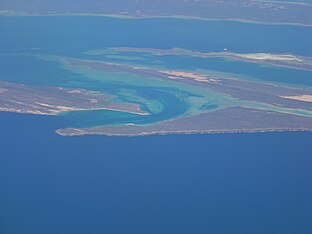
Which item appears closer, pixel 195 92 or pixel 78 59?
pixel 195 92

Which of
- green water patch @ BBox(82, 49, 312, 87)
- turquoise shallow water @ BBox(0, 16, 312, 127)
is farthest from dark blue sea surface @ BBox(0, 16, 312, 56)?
green water patch @ BBox(82, 49, 312, 87)

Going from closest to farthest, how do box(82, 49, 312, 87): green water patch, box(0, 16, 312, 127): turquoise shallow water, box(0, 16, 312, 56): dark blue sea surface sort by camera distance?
1. box(0, 16, 312, 127): turquoise shallow water
2. box(82, 49, 312, 87): green water patch
3. box(0, 16, 312, 56): dark blue sea surface

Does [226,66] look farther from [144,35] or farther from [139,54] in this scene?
[144,35]

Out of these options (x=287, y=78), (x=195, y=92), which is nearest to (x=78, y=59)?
(x=195, y=92)

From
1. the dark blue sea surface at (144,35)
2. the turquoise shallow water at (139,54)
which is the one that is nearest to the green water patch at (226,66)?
the turquoise shallow water at (139,54)

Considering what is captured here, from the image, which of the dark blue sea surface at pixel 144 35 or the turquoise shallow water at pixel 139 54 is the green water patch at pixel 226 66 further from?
the dark blue sea surface at pixel 144 35

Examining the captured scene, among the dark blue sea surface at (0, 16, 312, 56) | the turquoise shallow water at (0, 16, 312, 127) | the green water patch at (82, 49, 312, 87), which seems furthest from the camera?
the dark blue sea surface at (0, 16, 312, 56)

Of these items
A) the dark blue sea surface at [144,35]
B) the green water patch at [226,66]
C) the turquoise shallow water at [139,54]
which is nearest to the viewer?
the turquoise shallow water at [139,54]

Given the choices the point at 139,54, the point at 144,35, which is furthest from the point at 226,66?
the point at 144,35

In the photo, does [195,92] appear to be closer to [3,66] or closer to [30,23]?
[3,66]

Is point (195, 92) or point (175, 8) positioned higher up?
point (175, 8)

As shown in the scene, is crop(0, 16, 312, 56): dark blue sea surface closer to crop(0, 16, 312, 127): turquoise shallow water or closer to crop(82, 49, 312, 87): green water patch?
crop(0, 16, 312, 127): turquoise shallow water
